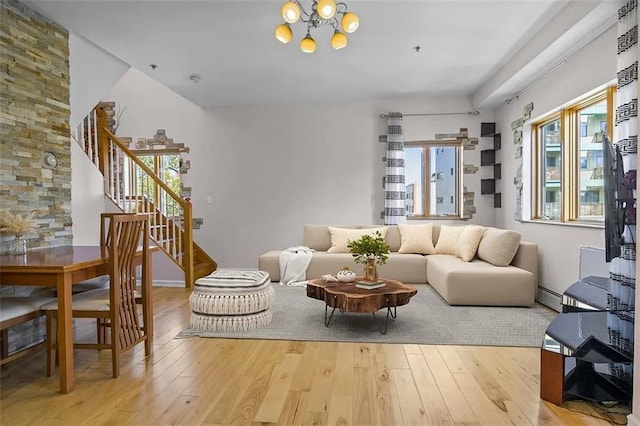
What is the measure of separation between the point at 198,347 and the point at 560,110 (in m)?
4.25

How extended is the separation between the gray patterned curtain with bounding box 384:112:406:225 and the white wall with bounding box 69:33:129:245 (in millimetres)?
3792

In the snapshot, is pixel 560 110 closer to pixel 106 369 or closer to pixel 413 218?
pixel 413 218

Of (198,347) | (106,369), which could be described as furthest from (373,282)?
(106,369)

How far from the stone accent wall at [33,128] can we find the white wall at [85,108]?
0.91 feet

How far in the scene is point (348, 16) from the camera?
9.43 feet

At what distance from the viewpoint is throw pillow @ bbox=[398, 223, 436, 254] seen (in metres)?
5.27

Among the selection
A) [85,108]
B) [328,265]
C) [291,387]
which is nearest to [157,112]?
[85,108]

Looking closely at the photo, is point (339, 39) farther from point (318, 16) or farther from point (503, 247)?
point (503, 247)

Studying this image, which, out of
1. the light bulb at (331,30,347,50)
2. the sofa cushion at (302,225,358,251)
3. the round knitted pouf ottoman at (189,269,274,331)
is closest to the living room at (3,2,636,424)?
the sofa cushion at (302,225,358,251)

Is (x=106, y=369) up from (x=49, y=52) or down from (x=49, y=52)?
down

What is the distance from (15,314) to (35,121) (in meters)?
1.68

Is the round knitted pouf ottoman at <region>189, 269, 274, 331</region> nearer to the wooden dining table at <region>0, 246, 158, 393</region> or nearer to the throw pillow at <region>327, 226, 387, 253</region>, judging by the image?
the wooden dining table at <region>0, 246, 158, 393</region>

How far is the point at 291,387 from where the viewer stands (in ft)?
7.25

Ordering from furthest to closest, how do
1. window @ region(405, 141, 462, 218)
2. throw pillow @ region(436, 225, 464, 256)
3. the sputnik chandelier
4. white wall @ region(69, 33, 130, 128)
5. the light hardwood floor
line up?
window @ region(405, 141, 462, 218)
throw pillow @ region(436, 225, 464, 256)
white wall @ region(69, 33, 130, 128)
the sputnik chandelier
the light hardwood floor
